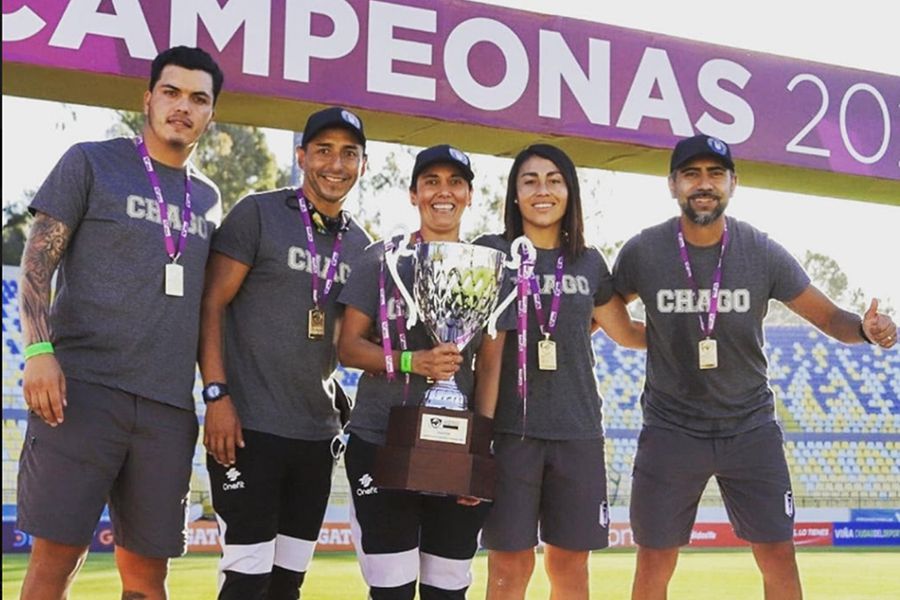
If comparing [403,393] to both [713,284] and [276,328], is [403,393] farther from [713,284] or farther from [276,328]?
[713,284]

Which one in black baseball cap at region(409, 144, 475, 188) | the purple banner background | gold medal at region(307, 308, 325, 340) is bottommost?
gold medal at region(307, 308, 325, 340)

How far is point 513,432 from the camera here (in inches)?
151

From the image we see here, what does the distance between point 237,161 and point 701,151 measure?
26498mm

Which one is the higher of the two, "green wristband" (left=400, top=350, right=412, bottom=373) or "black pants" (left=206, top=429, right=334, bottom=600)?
"green wristband" (left=400, top=350, right=412, bottom=373)

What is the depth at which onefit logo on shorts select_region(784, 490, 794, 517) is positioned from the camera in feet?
13.7

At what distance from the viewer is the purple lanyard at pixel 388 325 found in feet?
11.3

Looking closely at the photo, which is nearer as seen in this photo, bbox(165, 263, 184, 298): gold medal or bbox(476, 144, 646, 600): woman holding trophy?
bbox(165, 263, 184, 298): gold medal

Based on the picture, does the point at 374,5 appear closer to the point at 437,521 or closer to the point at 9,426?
the point at 437,521

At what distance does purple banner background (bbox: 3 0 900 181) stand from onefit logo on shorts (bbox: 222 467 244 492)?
1613 mm

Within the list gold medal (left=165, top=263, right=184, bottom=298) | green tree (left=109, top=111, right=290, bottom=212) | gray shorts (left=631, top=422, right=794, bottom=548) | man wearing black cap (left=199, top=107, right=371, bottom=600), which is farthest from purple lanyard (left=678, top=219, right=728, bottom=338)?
green tree (left=109, top=111, right=290, bottom=212)

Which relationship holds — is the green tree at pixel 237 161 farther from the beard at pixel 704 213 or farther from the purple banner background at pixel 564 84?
the beard at pixel 704 213

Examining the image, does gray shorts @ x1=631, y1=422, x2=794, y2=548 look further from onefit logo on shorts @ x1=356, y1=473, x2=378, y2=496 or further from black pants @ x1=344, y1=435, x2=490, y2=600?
onefit logo on shorts @ x1=356, y1=473, x2=378, y2=496

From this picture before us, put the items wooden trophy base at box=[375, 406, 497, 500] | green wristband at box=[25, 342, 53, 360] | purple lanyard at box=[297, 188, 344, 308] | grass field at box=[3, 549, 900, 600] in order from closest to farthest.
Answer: green wristband at box=[25, 342, 53, 360]
wooden trophy base at box=[375, 406, 497, 500]
purple lanyard at box=[297, 188, 344, 308]
grass field at box=[3, 549, 900, 600]

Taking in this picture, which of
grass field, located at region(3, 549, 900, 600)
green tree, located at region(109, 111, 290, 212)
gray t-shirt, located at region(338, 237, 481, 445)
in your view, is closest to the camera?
gray t-shirt, located at region(338, 237, 481, 445)
